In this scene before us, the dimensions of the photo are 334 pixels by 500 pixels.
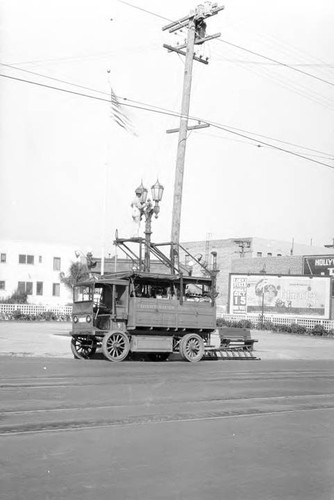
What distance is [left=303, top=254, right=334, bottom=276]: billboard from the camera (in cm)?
5744

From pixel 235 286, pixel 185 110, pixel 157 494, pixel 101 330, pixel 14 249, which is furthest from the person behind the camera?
pixel 14 249

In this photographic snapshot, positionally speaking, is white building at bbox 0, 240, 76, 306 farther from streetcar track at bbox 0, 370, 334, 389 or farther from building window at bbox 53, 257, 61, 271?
streetcar track at bbox 0, 370, 334, 389

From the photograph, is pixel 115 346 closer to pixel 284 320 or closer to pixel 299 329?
pixel 299 329

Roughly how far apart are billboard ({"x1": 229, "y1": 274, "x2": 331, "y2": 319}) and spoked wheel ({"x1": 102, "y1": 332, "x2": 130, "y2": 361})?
24916 mm

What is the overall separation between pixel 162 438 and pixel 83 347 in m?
11.6

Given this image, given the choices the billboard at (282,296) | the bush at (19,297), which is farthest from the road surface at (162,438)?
the bush at (19,297)

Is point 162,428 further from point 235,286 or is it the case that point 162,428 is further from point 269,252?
point 269,252

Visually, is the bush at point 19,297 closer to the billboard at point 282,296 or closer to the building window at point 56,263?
the building window at point 56,263

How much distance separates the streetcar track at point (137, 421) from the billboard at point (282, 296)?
107 feet

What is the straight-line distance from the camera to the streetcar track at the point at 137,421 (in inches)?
275

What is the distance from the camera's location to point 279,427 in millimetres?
7750

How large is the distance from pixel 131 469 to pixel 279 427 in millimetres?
2900

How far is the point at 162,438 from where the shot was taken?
22.3ft

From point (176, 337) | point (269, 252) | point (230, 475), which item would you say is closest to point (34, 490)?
point (230, 475)
